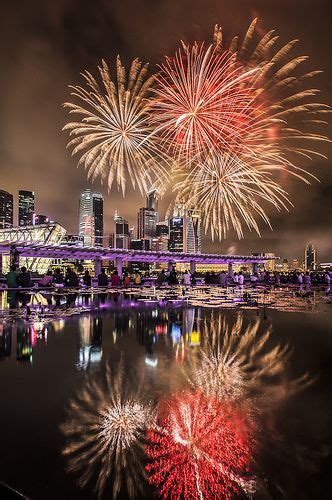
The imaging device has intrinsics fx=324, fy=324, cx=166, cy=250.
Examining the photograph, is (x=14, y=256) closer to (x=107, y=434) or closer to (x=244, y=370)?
(x=244, y=370)

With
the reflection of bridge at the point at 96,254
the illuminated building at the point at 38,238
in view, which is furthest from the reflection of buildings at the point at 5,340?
the illuminated building at the point at 38,238

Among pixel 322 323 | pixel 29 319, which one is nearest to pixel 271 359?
pixel 322 323

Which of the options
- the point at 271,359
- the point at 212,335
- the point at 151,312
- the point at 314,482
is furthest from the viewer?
the point at 151,312

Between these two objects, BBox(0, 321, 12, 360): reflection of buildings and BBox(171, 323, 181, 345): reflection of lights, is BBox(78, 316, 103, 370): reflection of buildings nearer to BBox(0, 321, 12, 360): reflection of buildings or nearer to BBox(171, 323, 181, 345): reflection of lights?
BBox(0, 321, 12, 360): reflection of buildings

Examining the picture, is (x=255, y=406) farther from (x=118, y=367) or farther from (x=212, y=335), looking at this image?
(x=212, y=335)

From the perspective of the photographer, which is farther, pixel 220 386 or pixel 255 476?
pixel 220 386

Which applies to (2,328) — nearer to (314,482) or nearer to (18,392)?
(18,392)

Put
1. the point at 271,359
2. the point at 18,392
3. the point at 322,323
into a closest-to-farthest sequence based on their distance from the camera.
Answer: the point at 18,392, the point at 271,359, the point at 322,323
